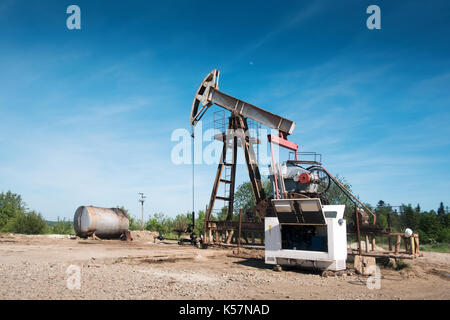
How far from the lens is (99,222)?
2161 cm

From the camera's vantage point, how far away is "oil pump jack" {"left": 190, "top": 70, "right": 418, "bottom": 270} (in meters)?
10.3

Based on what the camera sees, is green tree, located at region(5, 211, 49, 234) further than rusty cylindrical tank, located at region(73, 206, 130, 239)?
Yes

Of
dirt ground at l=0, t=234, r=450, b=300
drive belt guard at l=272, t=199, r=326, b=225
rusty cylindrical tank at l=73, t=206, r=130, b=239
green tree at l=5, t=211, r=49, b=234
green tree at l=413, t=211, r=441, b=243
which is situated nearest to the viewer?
dirt ground at l=0, t=234, r=450, b=300

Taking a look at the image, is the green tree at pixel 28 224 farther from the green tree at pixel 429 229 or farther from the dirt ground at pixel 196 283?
the green tree at pixel 429 229

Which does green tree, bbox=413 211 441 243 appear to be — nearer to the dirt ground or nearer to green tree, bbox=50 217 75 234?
the dirt ground

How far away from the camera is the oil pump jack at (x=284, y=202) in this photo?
10.3 metres

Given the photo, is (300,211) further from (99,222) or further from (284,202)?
(99,222)

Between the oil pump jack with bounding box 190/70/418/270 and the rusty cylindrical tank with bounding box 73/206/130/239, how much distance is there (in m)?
7.63

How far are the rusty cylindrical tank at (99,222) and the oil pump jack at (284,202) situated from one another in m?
7.63

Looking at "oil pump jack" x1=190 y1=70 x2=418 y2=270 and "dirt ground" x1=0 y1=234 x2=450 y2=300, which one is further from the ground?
"oil pump jack" x1=190 y1=70 x2=418 y2=270

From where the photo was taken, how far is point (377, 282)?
9180 millimetres

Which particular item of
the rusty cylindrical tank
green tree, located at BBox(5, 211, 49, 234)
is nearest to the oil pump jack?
the rusty cylindrical tank
